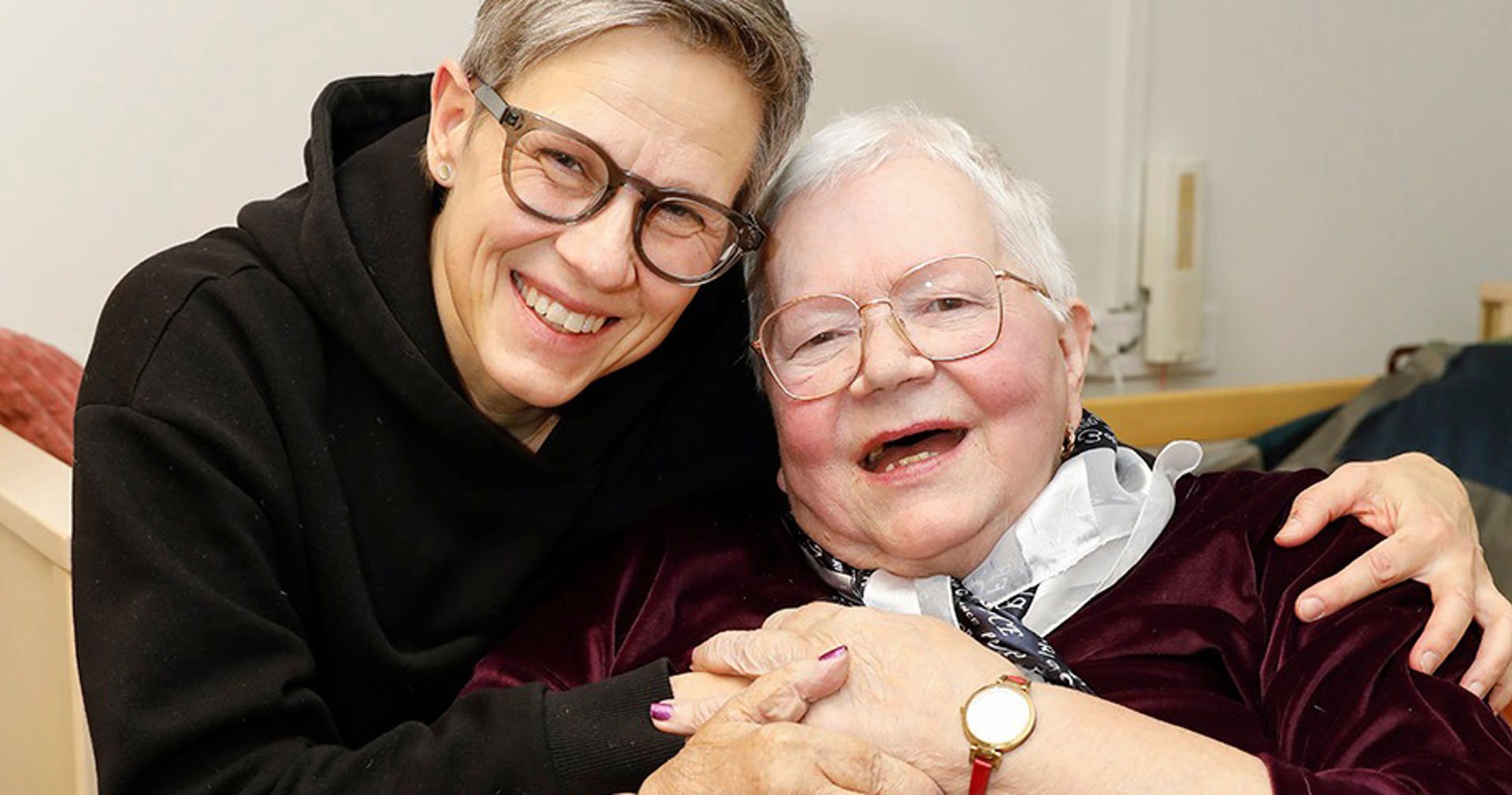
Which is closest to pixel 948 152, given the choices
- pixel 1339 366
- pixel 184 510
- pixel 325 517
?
pixel 325 517

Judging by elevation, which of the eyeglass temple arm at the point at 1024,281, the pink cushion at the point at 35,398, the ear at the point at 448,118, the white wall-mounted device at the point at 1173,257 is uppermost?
the ear at the point at 448,118

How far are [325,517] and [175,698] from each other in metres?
0.24

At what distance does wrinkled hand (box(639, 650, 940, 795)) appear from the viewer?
1369mm

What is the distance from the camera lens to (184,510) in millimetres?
1426

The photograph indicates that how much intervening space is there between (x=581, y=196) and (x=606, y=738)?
1.71 ft

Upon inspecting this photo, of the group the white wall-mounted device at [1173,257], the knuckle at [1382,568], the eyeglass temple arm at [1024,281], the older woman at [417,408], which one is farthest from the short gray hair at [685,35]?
the white wall-mounted device at [1173,257]

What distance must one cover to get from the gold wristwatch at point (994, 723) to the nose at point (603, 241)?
54 cm

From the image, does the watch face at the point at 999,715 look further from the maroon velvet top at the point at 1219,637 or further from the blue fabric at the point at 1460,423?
the blue fabric at the point at 1460,423

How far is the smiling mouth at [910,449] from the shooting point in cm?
164

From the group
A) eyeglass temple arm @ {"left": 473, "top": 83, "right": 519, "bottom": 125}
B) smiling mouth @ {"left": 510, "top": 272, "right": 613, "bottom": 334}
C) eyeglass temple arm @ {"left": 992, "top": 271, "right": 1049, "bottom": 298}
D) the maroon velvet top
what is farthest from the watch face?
eyeglass temple arm @ {"left": 473, "top": 83, "right": 519, "bottom": 125}

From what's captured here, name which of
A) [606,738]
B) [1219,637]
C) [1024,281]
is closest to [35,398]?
[606,738]

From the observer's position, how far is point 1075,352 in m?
1.75

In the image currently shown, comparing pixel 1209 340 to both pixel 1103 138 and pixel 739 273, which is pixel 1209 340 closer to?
pixel 1103 138

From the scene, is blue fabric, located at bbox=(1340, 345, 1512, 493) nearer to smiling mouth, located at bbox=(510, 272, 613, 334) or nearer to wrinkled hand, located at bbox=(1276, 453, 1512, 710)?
wrinkled hand, located at bbox=(1276, 453, 1512, 710)
